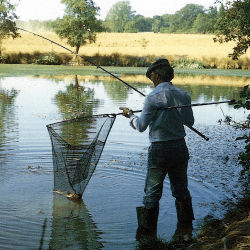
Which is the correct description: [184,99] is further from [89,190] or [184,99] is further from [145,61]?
[145,61]

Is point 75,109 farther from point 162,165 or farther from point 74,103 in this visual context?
point 162,165

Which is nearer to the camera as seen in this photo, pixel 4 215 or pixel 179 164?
pixel 179 164

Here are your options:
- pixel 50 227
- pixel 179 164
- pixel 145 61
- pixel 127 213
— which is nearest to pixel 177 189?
pixel 179 164

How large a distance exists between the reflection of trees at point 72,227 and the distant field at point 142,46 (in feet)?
161

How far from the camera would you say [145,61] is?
53.8 m

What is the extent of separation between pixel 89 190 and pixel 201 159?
2791 mm

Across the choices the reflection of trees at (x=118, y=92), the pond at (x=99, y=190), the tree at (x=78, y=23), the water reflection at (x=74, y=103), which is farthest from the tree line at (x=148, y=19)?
the pond at (x=99, y=190)

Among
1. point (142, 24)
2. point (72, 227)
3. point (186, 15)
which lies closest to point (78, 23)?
point (72, 227)

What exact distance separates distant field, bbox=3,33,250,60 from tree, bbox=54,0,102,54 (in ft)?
8.22

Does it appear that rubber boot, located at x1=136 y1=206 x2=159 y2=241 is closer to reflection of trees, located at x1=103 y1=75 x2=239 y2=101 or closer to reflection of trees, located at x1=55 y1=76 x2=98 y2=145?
reflection of trees, located at x1=55 y1=76 x2=98 y2=145

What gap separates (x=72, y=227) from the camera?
5.06m

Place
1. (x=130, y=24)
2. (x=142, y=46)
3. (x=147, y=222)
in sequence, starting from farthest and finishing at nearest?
(x=130, y=24), (x=142, y=46), (x=147, y=222)

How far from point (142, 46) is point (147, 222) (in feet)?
197

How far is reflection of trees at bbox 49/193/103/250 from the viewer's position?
4562mm
